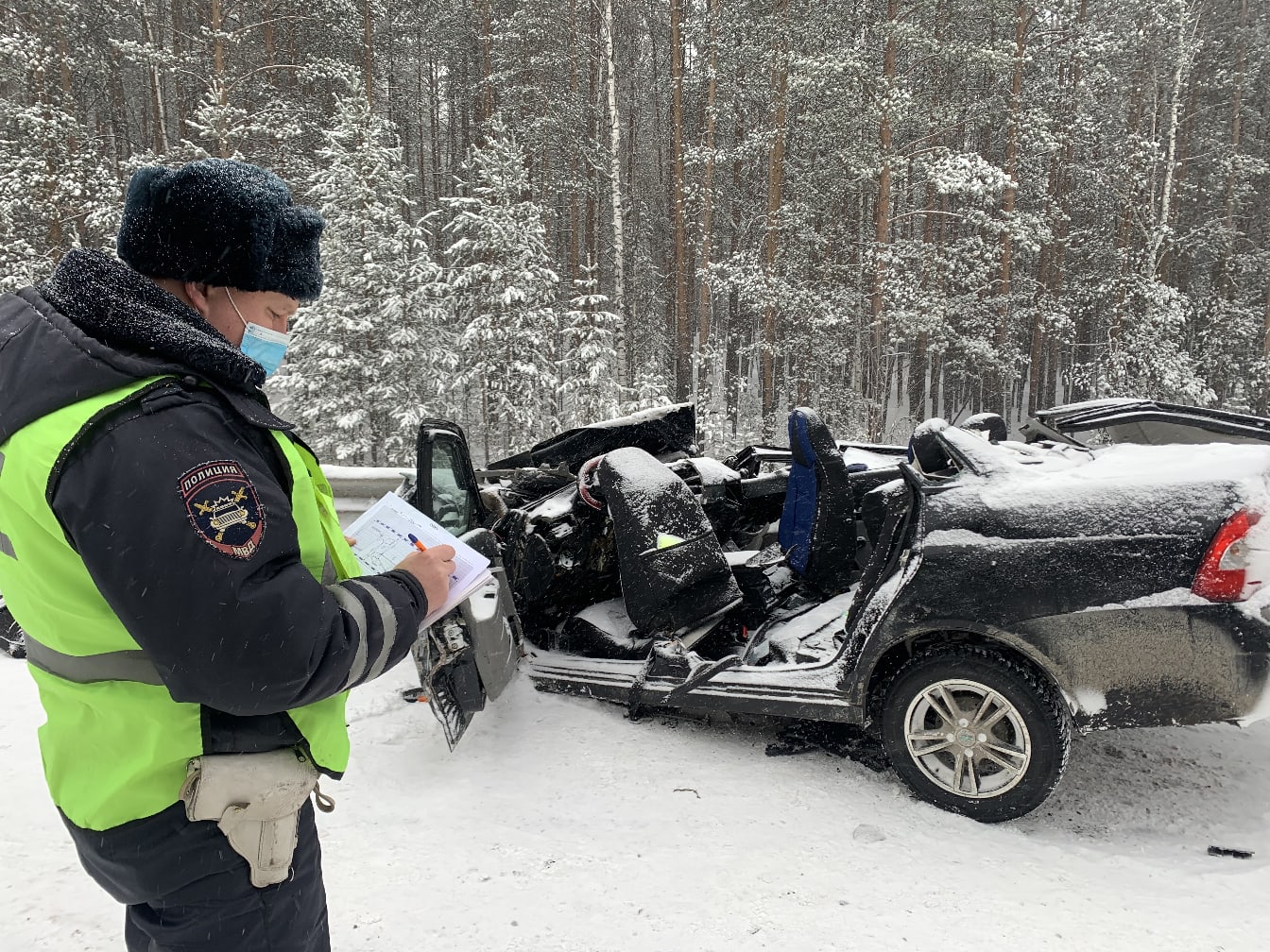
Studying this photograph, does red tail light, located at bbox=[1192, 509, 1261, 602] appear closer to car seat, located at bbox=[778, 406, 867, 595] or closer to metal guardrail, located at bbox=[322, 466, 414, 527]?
car seat, located at bbox=[778, 406, 867, 595]

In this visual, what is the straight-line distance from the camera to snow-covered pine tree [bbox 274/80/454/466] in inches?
598

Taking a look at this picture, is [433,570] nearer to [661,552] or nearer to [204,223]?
[204,223]

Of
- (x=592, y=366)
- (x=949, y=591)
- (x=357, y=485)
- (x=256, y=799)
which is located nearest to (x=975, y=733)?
(x=949, y=591)

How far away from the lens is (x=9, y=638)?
475 centimetres

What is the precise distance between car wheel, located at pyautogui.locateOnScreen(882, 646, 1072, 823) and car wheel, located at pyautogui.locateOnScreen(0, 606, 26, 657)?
519 centimetres

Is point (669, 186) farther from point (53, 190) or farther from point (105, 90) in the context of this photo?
point (105, 90)

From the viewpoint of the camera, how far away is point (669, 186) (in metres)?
25.1

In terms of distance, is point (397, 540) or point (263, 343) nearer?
point (263, 343)

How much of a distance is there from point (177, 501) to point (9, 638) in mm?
5025

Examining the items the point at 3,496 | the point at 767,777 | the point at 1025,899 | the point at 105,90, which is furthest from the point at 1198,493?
the point at 105,90

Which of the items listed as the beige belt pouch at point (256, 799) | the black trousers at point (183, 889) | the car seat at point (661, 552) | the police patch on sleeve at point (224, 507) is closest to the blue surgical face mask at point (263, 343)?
the police patch on sleeve at point (224, 507)

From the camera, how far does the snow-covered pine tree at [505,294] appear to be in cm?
1673

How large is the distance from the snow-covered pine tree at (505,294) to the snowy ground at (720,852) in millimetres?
14355

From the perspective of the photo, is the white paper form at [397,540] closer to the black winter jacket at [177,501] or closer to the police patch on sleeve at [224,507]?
the black winter jacket at [177,501]
